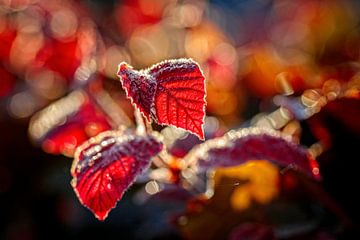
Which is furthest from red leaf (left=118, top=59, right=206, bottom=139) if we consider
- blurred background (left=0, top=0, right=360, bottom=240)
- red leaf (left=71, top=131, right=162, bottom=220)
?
blurred background (left=0, top=0, right=360, bottom=240)

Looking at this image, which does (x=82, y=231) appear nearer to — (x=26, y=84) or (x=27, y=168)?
(x=27, y=168)

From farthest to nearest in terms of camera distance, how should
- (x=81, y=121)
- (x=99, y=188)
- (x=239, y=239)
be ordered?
(x=81, y=121)
(x=239, y=239)
(x=99, y=188)

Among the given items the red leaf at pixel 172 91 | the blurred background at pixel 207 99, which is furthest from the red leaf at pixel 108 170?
the blurred background at pixel 207 99

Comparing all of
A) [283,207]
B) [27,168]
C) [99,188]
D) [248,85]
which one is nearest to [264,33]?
[248,85]

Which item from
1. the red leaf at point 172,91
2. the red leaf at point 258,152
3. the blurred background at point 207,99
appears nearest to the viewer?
the red leaf at point 172,91

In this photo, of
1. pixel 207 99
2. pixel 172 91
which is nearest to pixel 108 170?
pixel 172 91

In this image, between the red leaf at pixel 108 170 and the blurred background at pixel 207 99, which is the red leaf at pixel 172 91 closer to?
the red leaf at pixel 108 170
